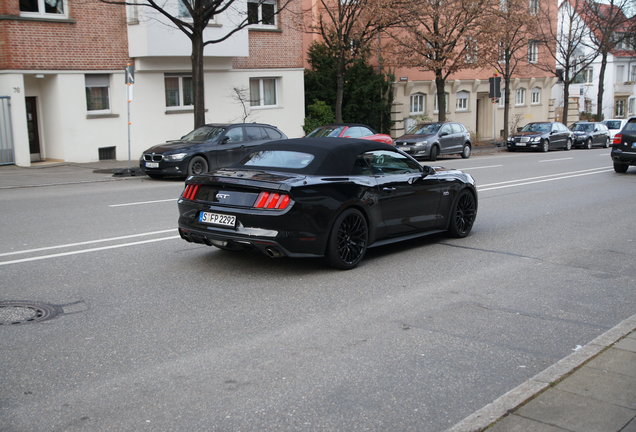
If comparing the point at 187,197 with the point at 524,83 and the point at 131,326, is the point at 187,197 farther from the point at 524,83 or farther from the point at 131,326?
the point at 524,83

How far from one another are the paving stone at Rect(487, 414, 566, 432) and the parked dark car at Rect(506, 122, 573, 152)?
105 ft

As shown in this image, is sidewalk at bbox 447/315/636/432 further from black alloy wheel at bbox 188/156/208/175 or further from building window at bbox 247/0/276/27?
building window at bbox 247/0/276/27

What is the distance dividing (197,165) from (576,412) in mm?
15163

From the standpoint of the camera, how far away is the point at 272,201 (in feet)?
24.7

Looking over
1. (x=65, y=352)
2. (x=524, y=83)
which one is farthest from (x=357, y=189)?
(x=524, y=83)

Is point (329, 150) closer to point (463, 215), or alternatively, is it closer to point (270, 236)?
point (270, 236)

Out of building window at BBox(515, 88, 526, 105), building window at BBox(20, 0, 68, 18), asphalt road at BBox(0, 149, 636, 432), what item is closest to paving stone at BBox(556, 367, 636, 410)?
asphalt road at BBox(0, 149, 636, 432)

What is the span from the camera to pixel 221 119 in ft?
92.8

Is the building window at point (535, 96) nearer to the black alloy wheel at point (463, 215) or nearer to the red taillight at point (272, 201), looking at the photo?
the black alloy wheel at point (463, 215)

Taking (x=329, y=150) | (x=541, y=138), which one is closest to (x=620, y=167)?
(x=541, y=138)

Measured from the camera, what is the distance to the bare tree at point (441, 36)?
31.9 m

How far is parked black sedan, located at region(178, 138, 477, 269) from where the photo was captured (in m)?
7.51

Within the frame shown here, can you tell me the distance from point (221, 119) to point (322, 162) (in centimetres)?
2073

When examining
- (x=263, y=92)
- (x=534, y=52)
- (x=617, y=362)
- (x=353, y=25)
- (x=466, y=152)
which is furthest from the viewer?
(x=534, y=52)
